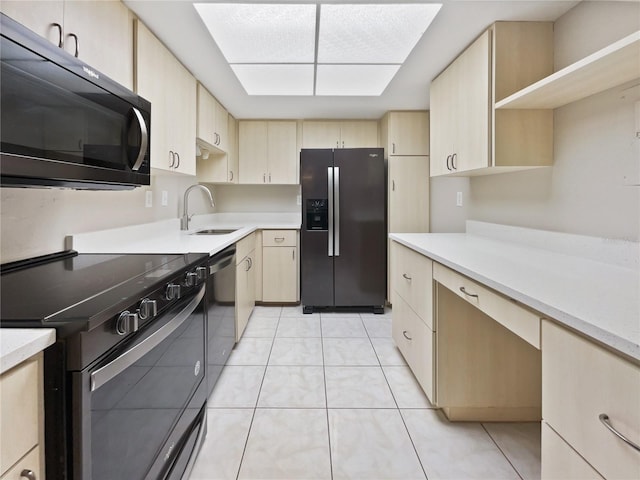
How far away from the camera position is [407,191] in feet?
11.5

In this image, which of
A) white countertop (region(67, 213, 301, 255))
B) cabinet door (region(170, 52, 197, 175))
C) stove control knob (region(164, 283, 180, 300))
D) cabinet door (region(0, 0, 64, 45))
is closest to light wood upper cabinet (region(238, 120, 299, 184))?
white countertop (region(67, 213, 301, 255))

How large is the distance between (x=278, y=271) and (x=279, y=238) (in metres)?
0.36

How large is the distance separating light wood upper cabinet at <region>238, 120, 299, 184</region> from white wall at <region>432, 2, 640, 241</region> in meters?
2.47

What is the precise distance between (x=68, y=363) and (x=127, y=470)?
0.40 meters

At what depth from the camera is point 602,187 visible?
4.72 feet

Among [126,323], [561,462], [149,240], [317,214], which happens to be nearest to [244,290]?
[149,240]

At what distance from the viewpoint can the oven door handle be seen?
76 centimetres

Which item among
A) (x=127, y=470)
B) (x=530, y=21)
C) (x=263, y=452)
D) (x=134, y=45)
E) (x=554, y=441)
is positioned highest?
(x=530, y=21)

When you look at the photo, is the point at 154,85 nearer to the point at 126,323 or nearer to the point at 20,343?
the point at 126,323

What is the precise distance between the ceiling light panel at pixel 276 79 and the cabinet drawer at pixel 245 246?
124 centimetres

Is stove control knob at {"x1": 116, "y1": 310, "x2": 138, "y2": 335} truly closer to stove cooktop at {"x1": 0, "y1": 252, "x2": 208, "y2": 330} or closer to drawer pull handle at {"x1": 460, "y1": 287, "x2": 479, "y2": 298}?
stove cooktop at {"x1": 0, "y1": 252, "x2": 208, "y2": 330}

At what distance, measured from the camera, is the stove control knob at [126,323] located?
82cm

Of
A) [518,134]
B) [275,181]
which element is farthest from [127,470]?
[275,181]

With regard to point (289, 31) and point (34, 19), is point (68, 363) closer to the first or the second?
point (34, 19)
